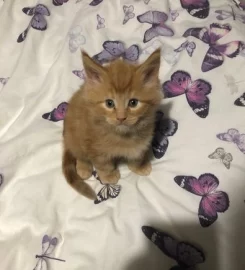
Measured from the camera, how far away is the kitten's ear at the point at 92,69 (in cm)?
94

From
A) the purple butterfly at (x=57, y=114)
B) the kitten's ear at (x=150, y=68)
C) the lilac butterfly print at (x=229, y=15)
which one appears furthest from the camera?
the lilac butterfly print at (x=229, y=15)

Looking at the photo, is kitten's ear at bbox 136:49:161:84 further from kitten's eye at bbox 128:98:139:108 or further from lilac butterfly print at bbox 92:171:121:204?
lilac butterfly print at bbox 92:171:121:204

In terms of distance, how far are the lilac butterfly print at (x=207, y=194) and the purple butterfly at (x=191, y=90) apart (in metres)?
0.25

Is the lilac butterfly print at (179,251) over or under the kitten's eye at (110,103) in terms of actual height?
under

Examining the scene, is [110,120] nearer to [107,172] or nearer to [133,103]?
[133,103]

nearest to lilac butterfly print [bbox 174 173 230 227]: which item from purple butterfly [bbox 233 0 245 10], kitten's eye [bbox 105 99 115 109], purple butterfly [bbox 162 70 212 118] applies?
purple butterfly [bbox 162 70 212 118]

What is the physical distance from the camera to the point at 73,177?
46.5 inches

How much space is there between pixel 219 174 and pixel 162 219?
0.24m

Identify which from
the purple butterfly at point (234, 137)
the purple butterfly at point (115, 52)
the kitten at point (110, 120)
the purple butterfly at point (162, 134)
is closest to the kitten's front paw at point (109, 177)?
the kitten at point (110, 120)

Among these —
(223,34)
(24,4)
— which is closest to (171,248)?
(223,34)

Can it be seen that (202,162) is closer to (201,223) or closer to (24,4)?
(201,223)

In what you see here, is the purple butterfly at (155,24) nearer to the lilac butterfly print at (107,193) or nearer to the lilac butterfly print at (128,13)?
the lilac butterfly print at (128,13)

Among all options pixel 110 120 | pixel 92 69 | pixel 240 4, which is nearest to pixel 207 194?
pixel 110 120

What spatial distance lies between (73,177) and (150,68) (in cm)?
46
